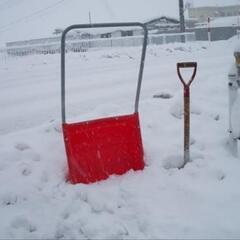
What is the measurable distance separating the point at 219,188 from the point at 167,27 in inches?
1964

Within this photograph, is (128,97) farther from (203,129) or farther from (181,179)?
(181,179)

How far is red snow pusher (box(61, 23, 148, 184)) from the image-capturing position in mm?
3662

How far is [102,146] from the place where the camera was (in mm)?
3822

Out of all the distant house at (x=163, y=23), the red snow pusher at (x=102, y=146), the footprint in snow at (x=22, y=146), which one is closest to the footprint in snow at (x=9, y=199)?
the red snow pusher at (x=102, y=146)

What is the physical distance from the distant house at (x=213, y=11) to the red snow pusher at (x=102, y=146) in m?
84.2

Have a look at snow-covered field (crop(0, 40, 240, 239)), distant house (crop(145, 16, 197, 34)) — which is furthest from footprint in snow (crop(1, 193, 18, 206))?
distant house (crop(145, 16, 197, 34))

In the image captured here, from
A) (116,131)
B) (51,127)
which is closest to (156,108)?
(51,127)

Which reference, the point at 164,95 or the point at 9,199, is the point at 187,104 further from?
the point at 164,95

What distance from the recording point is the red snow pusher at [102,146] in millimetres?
3662

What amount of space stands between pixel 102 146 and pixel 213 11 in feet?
308

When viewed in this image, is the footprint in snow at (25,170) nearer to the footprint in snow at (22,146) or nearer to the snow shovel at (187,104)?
the footprint in snow at (22,146)

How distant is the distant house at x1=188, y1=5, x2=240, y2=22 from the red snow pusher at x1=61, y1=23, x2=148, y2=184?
8420cm

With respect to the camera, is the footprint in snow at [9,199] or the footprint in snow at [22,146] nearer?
the footprint in snow at [9,199]

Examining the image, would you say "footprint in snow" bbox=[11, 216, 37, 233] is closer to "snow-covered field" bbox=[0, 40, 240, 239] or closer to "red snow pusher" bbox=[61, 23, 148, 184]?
"snow-covered field" bbox=[0, 40, 240, 239]
